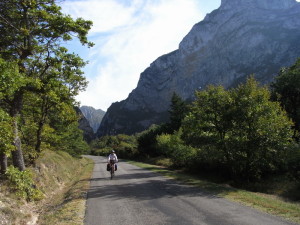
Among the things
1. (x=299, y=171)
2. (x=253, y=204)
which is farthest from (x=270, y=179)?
(x=253, y=204)

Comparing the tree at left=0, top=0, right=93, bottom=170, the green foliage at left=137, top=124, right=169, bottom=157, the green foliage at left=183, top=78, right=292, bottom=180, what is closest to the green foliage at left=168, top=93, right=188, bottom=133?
the green foliage at left=137, top=124, right=169, bottom=157

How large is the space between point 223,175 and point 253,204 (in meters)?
15.0

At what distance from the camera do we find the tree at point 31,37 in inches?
550

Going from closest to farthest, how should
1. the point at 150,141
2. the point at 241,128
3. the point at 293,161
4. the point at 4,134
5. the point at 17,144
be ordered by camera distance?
the point at 4,134 < the point at 17,144 < the point at 241,128 < the point at 293,161 < the point at 150,141

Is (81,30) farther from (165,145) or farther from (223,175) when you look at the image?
(165,145)

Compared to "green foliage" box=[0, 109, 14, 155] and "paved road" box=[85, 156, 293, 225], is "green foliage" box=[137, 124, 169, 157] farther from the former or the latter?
"green foliage" box=[0, 109, 14, 155]

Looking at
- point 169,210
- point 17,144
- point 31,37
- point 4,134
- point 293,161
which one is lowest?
point 169,210

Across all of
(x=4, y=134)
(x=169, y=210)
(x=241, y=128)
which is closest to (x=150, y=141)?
(x=241, y=128)

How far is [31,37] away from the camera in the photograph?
14.5 metres

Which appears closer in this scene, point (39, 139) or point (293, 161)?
point (39, 139)

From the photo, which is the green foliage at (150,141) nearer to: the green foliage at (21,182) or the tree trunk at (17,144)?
the tree trunk at (17,144)

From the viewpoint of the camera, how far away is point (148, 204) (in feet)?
39.3

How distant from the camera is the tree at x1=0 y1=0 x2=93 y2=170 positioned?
14.0 m

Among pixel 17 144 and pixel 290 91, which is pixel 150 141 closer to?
pixel 290 91
